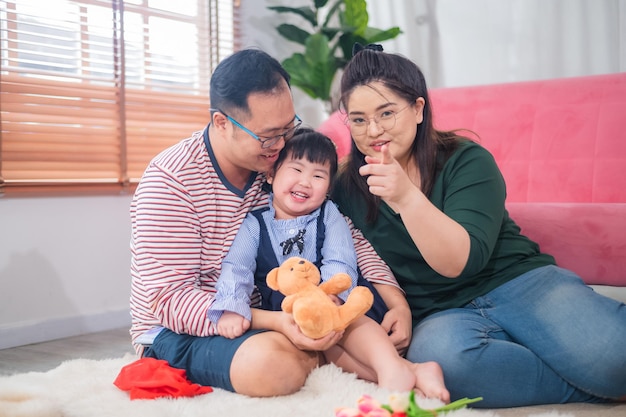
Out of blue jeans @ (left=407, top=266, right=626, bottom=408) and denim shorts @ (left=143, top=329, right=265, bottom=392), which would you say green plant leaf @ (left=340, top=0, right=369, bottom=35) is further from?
denim shorts @ (left=143, top=329, right=265, bottom=392)

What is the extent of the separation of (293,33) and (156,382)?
2556mm

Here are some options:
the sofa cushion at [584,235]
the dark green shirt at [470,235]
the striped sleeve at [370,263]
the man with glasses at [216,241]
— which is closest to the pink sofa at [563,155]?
the sofa cushion at [584,235]

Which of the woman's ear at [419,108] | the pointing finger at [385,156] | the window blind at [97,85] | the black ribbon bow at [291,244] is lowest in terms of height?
the black ribbon bow at [291,244]

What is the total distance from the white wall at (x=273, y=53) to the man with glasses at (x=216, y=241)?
1.21 m

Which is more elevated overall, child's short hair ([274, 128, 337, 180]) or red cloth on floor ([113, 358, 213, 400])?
child's short hair ([274, 128, 337, 180])

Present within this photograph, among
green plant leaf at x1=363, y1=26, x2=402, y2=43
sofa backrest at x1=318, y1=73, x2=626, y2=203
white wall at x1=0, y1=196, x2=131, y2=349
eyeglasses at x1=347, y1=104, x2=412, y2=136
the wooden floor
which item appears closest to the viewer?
eyeglasses at x1=347, y1=104, x2=412, y2=136

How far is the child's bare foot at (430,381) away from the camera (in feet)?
4.63

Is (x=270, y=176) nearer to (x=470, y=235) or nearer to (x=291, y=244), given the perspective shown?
(x=291, y=244)

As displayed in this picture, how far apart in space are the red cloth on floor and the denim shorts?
0.02 metres

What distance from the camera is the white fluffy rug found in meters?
1.38

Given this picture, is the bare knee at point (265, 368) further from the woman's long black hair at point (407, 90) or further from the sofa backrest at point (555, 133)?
the sofa backrest at point (555, 133)

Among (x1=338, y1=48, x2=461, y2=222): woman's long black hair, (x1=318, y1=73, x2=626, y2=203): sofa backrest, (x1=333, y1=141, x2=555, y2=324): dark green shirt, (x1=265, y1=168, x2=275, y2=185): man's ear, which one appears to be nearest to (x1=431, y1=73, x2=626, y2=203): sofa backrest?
(x1=318, y1=73, x2=626, y2=203): sofa backrest

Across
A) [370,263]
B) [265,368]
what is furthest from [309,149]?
[265,368]

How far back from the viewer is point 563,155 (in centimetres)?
226
